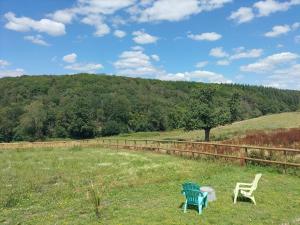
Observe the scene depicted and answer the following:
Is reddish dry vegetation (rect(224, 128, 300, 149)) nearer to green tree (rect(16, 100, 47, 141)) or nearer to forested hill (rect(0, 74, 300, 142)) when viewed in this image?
forested hill (rect(0, 74, 300, 142))

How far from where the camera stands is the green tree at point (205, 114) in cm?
4984

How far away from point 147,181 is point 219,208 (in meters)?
5.78

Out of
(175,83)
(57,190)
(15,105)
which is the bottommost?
(57,190)

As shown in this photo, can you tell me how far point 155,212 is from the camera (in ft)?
38.8

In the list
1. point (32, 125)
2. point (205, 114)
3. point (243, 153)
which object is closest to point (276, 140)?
point (243, 153)

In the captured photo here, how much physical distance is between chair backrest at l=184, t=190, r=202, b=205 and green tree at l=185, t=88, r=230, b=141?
37778 mm

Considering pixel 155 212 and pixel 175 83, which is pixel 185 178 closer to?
pixel 155 212

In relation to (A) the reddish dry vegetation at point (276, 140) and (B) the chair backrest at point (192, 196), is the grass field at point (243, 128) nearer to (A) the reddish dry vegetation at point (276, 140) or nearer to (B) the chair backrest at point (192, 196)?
(A) the reddish dry vegetation at point (276, 140)

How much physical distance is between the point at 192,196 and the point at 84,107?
92567 mm

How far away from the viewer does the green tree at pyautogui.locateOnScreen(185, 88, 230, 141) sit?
164 ft

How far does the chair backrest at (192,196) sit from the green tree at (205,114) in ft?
124

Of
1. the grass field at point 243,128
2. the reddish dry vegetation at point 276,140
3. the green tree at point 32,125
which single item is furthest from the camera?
the green tree at point 32,125

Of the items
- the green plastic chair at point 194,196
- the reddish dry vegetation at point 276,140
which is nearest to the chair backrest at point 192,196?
the green plastic chair at point 194,196

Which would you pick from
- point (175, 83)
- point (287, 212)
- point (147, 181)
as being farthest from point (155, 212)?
point (175, 83)
